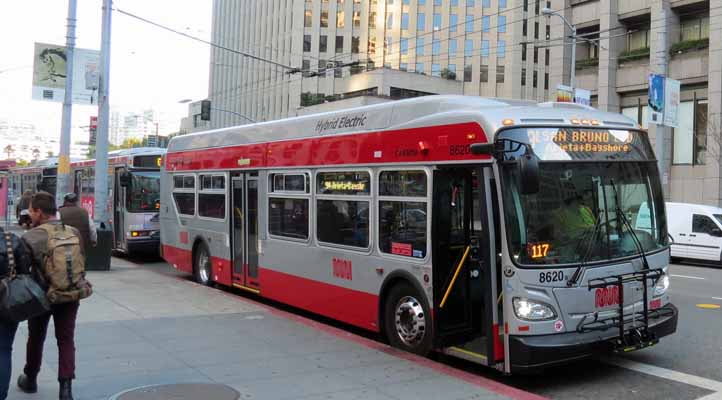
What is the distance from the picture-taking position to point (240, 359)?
687 cm

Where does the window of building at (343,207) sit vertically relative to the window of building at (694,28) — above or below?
below

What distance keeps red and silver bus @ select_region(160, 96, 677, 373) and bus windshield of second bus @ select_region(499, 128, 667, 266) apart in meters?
0.01

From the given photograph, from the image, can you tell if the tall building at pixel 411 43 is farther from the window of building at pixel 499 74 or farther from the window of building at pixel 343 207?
the window of building at pixel 343 207

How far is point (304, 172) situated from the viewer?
933 centimetres

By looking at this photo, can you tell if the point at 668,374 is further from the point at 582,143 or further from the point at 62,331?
the point at 62,331

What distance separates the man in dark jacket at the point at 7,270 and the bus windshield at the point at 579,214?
408 centimetres

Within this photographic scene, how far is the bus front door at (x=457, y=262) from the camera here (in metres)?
6.95

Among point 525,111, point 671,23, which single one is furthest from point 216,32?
point 525,111

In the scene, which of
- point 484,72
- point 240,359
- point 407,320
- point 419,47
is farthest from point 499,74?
point 240,359

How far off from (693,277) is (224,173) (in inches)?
459

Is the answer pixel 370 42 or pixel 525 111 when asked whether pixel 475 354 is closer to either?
pixel 525 111

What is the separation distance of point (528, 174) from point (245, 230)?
6.47 metres

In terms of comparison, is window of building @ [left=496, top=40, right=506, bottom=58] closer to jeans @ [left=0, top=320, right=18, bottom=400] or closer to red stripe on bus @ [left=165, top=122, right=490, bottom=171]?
red stripe on bus @ [left=165, top=122, right=490, bottom=171]

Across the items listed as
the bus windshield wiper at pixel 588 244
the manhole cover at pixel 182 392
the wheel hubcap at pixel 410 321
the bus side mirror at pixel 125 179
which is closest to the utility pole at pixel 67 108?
the bus side mirror at pixel 125 179
